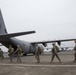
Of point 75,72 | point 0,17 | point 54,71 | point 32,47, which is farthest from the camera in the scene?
point 32,47

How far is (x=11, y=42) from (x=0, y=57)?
32.1 ft

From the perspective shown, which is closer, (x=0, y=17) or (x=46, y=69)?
(x=46, y=69)

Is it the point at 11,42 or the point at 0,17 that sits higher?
the point at 0,17

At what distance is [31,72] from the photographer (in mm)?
11602

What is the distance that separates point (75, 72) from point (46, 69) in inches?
79.0

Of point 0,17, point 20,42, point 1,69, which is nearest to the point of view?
point 1,69

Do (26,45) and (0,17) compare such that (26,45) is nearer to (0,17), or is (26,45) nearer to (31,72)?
(0,17)

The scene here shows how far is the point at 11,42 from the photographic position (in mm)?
30641

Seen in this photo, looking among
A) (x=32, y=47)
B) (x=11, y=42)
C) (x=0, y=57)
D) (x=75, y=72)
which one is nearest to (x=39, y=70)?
(x=75, y=72)

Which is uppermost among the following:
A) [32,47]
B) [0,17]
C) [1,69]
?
[0,17]

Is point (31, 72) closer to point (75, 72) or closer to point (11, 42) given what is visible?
point (75, 72)

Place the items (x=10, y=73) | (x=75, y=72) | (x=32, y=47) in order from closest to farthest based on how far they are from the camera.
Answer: (x=75, y=72)
(x=10, y=73)
(x=32, y=47)

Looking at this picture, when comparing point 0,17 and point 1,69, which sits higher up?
point 0,17

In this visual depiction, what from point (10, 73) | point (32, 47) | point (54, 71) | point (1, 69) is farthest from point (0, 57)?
point (32, 47)
